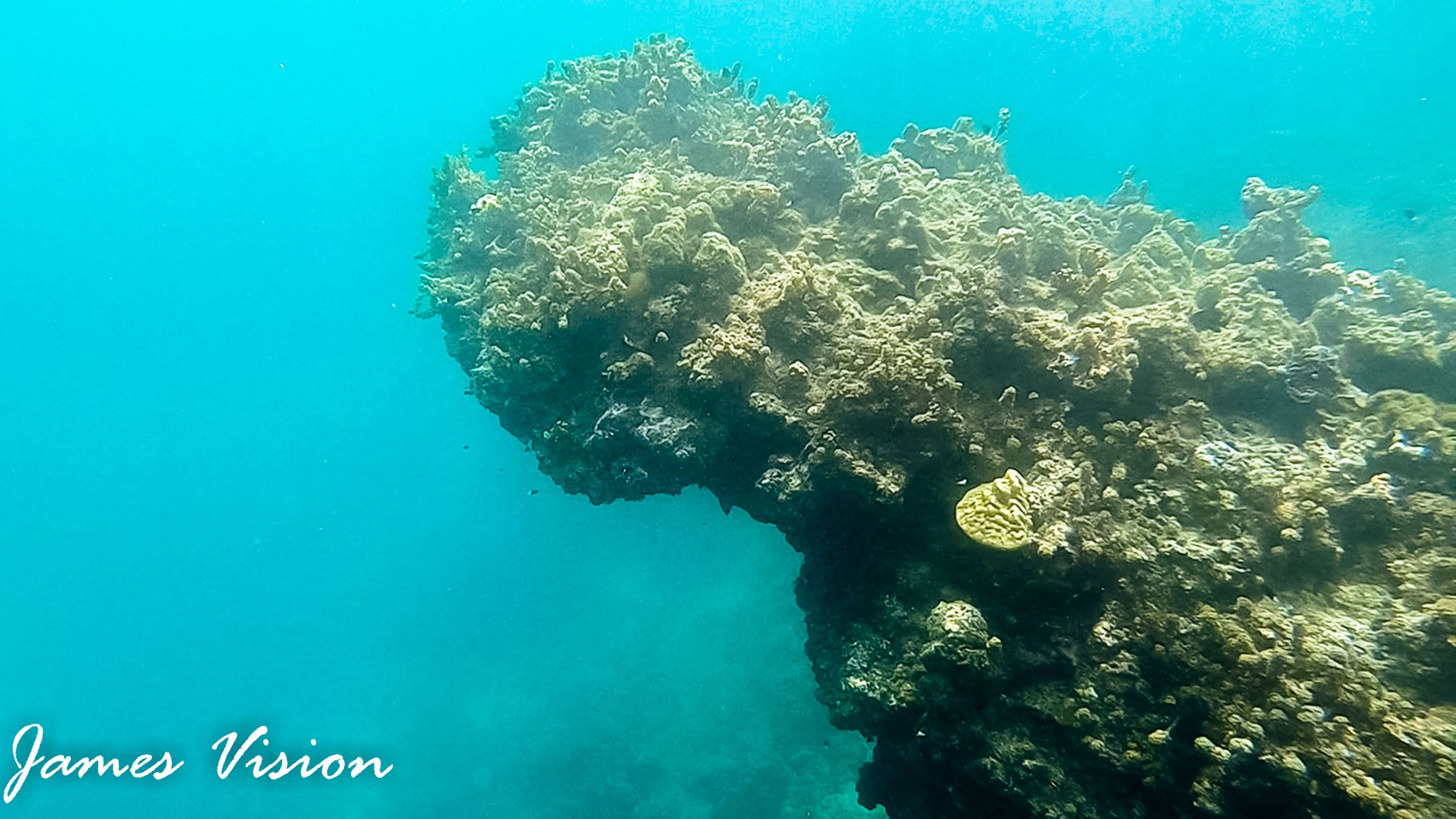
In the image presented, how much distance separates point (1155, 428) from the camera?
7.14 metres

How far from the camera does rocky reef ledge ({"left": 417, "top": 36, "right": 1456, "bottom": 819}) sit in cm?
573

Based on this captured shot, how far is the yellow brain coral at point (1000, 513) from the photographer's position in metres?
6.20

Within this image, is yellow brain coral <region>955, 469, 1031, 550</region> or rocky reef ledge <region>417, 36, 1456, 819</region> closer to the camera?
rocky reef ledge <region>417, 36, 1456, 819</region>

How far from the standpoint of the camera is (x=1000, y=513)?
629 centimetres

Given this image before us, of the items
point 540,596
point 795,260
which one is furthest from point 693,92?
point 540,596

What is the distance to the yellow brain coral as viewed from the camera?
6199 millimetres

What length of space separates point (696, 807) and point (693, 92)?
59.8 feet

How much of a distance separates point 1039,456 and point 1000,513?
1.23 m

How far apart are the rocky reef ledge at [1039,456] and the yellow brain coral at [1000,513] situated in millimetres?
27

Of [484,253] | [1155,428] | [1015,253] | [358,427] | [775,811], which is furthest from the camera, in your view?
[358,427]

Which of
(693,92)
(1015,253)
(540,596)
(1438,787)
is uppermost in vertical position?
(540,596)

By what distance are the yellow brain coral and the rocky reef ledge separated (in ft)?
0.09

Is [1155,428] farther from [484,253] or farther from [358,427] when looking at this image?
[358,427]

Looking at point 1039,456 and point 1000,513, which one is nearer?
point 1000,513
